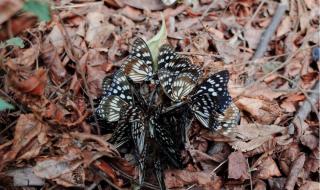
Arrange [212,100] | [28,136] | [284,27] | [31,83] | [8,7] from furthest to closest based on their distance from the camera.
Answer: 1. [284,27]
2. [212,100]
3. [28,136]
4. [31,83]
5. [8,7]

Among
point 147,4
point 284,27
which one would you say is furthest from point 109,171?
point 284,27

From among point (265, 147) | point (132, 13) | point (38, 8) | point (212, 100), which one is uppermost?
point (38, 8)

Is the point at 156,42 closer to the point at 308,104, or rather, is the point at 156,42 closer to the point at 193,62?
the point at 193,62

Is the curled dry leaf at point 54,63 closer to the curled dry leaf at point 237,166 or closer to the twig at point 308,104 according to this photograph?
the curled dry leaf at point 237,166

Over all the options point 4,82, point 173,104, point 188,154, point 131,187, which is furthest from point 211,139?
point 4,82

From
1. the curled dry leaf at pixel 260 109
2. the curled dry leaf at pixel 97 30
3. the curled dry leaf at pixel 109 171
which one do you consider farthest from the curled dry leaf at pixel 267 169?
the curled dry leaf at pixel 97 30

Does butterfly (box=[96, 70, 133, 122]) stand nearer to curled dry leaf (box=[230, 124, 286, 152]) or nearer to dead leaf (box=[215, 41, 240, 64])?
curled dry leaf (box=[230, 124, 286, 152])

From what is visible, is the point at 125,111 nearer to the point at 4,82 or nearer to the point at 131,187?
the point at 131,187
